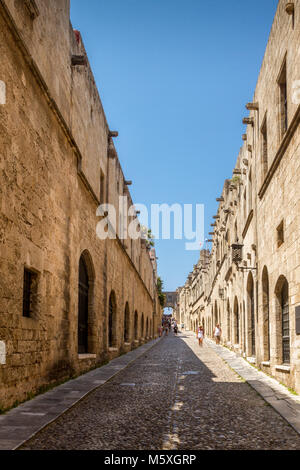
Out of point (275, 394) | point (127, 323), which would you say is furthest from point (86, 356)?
point (127, 323)

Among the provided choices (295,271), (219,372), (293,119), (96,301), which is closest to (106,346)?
(96,301)

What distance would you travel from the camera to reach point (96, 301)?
46.5ft

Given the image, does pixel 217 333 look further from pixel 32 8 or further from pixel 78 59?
pixel 32 8

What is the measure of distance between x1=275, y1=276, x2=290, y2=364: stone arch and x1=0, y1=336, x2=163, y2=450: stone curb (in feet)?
12.7

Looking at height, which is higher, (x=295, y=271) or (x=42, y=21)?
(x=42, y=21)

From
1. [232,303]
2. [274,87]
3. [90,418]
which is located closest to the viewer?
[90,418]

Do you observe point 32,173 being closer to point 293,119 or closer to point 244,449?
point 293,119

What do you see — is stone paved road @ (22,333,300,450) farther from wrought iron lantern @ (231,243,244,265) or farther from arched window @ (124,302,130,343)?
arched window @ (124,302,130,343)

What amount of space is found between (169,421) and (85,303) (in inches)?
286

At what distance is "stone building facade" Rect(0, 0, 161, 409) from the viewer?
6.92 m

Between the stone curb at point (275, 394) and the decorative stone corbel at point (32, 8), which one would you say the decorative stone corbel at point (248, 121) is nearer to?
the stone curb at point (275, 394)

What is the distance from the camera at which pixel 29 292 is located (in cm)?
838
